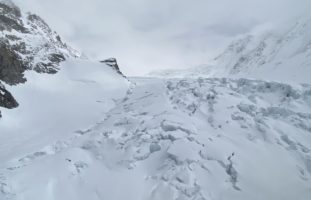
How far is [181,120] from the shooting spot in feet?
73.0

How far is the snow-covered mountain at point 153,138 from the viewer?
17219 millimetres

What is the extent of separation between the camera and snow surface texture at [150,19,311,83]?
3569cm

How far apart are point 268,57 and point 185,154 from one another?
64.3 metres

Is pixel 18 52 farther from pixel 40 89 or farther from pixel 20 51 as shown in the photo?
pixel 40 89

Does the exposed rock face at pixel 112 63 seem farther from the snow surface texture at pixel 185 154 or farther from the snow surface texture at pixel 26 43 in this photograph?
the snow surface texture at pixel 185 154

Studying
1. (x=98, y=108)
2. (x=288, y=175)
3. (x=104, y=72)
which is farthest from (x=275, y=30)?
(x=288, y=175)

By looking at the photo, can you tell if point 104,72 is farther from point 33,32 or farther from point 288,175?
point 288,175

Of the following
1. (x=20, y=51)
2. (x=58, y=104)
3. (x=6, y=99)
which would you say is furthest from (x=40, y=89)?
(x=20, y=51)

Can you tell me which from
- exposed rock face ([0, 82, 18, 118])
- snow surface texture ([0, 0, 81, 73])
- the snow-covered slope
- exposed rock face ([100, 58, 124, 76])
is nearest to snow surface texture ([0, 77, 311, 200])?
the snow-covered slope

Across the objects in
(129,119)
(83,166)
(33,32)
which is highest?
(33,32)

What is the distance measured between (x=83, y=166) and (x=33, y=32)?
25.7 m

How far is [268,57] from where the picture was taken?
78125mm

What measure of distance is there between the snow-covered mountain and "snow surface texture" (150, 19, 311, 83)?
1.64 metres

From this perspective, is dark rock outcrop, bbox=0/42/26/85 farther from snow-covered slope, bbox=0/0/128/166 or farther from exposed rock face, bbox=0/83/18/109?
exposed rock face, bbox=0/83/18/109
